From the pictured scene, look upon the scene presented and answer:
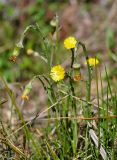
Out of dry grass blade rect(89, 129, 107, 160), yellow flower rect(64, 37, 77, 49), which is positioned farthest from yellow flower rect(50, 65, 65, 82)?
dry grass blade rect(89, 129, 107, 160)

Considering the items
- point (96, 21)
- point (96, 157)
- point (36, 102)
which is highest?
point (96, 21)

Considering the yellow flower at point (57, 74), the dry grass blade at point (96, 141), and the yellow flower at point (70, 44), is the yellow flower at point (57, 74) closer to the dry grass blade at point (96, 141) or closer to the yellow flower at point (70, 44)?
the yellow flower at point (70, 44)

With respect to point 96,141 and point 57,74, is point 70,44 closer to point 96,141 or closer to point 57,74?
point 57,74

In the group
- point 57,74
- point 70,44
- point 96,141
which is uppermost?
point 70,44

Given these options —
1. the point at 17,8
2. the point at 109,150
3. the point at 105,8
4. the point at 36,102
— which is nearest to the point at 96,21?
the point at 105,8

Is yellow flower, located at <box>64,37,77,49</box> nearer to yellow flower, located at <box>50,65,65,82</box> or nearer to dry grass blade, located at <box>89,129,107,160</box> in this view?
yellow flower, located at <box>50,65,65,82</box>

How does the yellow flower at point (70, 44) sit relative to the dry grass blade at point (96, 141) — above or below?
above

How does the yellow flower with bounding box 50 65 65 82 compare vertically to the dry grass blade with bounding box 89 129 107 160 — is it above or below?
above

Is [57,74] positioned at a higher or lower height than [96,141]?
higher

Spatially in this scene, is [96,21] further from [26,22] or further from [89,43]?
[26,22]

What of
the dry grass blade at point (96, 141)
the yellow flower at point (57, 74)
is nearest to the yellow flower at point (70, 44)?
the yellow flower at point (57, 74)

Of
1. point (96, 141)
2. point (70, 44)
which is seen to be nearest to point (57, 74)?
point (70, 44)
